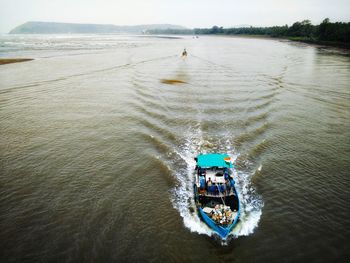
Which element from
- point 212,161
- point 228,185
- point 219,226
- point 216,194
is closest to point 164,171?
point 212,161

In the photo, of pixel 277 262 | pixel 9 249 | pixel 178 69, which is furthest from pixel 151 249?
pixel 178 69

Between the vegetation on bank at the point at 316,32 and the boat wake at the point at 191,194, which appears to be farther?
the vegetation on bank at the point at 316,32

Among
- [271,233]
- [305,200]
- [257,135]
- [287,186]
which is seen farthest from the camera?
[257,135]

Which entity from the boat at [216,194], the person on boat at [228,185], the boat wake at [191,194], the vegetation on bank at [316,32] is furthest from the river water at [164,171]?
the vegetation on bank at [316,32]

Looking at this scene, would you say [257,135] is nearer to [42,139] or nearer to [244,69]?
[42,139]

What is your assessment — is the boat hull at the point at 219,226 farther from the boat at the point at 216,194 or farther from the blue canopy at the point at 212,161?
the blue canopy at the point at 212,161

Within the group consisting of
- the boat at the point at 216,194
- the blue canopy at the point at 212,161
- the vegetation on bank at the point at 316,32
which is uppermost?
the blue canopy at the point at 212,161
